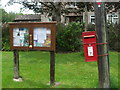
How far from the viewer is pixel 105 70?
4.89m

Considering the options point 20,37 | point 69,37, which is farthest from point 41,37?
point 69,37

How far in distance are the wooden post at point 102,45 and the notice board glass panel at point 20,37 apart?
6.81 feet

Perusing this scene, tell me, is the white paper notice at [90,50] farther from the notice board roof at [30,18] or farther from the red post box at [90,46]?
the notice board roof at [30,18]

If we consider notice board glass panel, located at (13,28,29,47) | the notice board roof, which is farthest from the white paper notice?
the notice board roof

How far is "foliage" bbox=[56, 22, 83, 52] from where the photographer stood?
42.5 ft

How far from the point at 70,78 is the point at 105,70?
1.88 meters

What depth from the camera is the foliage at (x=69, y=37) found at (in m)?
13.0

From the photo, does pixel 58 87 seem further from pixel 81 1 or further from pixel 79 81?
pixel 81 1

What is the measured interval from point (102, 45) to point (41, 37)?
5.75 feet

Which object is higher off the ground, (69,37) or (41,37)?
(69,37)

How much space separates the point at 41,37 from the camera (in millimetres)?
5840

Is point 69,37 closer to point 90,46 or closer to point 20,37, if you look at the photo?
point 20,37

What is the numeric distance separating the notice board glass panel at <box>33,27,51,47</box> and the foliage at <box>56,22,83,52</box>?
706cm

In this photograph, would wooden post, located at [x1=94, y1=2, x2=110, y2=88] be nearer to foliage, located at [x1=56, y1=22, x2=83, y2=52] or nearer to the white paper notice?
the white paper notice
